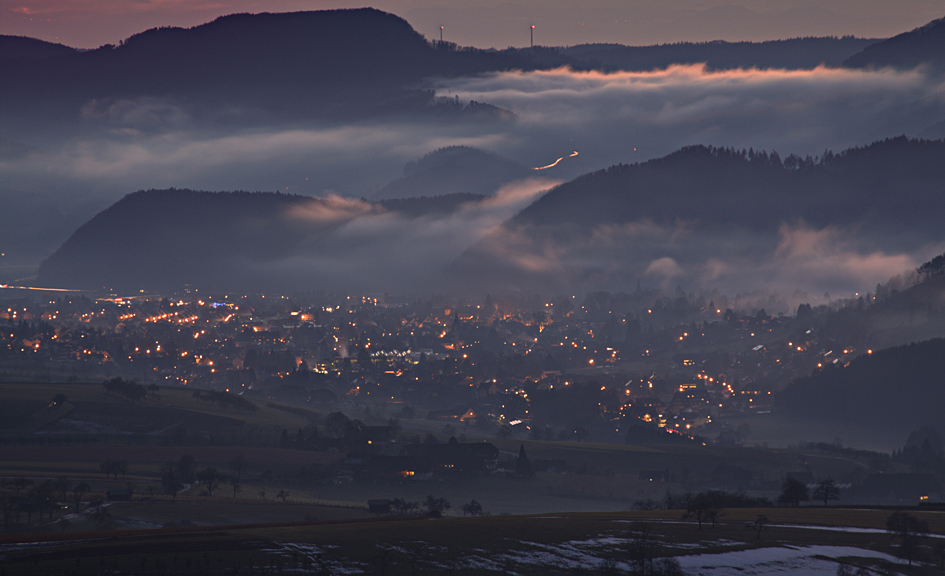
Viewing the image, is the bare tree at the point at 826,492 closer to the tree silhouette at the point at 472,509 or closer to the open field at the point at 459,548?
the open field at the point at 459,548

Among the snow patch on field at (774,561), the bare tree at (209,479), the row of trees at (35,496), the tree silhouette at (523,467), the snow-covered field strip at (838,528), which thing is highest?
the tree silhouette at (523,467)

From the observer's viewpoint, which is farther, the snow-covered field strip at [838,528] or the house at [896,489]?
the house at [896,489]

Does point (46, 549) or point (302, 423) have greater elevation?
point (302, 423)

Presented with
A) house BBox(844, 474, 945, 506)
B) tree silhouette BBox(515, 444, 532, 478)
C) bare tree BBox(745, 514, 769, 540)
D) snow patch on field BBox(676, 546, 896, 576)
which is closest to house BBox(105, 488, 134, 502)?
tree silhouette BBox(515, 444, 532, 478)

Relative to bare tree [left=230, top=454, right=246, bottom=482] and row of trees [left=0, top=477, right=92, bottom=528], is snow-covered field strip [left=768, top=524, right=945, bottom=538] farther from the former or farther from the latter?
bare tree [left=230, top=454, right=246, bottom=482]

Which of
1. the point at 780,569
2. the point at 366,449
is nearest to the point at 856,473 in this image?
the point at 366,449

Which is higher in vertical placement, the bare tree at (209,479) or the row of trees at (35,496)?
the bare tree at (209,479)

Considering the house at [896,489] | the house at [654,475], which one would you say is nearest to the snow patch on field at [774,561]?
the house at [896,489]

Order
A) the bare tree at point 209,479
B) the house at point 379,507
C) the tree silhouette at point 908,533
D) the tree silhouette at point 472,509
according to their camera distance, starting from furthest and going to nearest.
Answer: the bare tree at point 209,479
the tree silhouette at point 472,509
the house at point 379,507
the tree silhouette at point 908,533

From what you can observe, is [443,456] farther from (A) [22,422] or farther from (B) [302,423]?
(A) [22,422]

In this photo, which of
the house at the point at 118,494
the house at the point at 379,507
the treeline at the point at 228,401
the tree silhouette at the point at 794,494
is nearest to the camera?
the house at the point at 118,494
